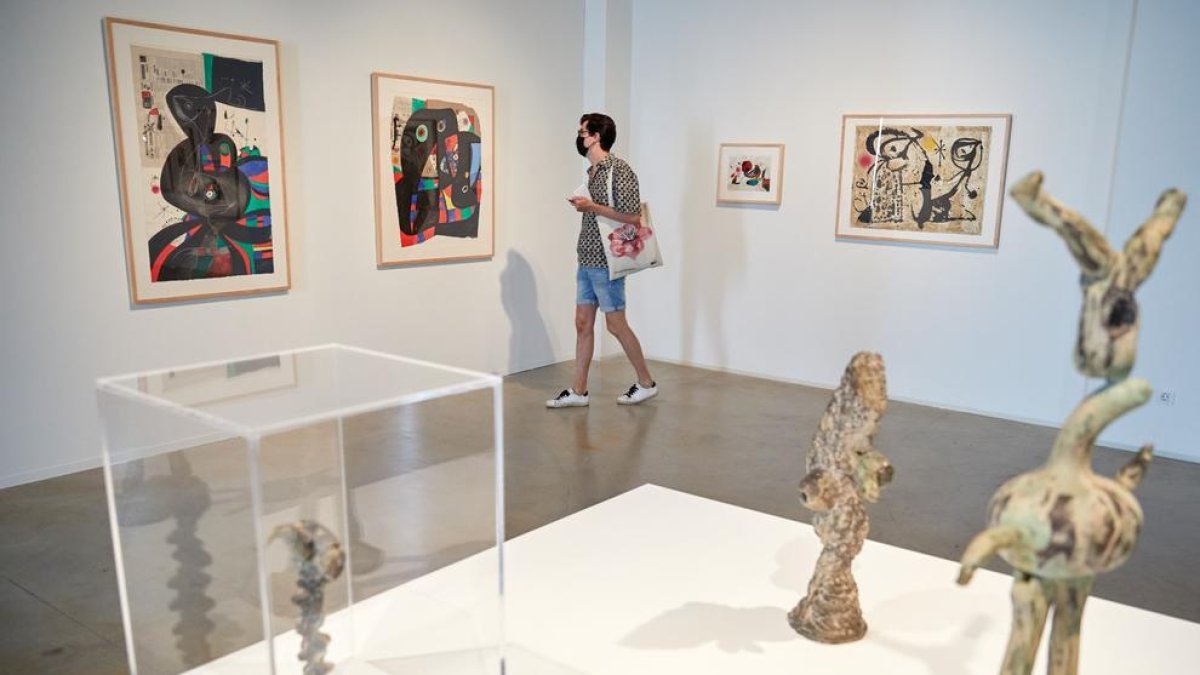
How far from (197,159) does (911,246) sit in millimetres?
3688

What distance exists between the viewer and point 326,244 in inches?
174

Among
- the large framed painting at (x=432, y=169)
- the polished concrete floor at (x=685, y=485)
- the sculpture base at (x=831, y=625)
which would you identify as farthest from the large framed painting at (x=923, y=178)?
the sculpture base at (x=831, y=625)

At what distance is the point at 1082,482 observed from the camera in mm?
1009

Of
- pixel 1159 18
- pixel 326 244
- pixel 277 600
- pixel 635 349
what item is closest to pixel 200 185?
pixel 326 244

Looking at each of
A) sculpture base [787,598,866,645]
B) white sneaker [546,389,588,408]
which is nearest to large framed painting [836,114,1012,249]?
white sneaker [546,389,588,408]

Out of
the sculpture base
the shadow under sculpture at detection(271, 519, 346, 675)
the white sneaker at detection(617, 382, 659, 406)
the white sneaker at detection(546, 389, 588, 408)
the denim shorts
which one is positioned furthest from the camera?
the white sneaker at detection(617, 382, 659, 406)

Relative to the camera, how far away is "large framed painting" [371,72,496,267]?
4.61 metres

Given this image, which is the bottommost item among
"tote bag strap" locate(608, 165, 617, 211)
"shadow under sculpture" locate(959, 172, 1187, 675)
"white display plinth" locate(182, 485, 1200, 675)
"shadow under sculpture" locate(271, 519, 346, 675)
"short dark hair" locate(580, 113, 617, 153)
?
"white display plinth" locate(182, 485, 1200, 675)

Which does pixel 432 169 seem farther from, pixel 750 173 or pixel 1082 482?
pixel 1082 482

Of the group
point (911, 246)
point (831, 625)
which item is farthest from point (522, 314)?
point (831, 625)

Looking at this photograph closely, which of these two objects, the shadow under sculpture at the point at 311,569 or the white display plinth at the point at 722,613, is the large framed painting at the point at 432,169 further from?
the shadow under sculpture at the point at 311,569

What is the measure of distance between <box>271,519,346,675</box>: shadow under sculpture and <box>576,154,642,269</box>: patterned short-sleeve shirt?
3331mm

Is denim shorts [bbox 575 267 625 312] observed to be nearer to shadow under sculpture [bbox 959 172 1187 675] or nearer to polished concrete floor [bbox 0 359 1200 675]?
polished concrete floor [bbox 0 359 1200 675]

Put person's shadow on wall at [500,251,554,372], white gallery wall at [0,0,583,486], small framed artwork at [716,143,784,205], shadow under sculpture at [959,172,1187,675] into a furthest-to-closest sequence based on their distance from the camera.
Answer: person's shadow on wall at [500,251,554,372], small framed artwork at [716,143,784,205], white gallery wall at [0,0,583,486], shadow under sculpture at [959,172,1187,675]
